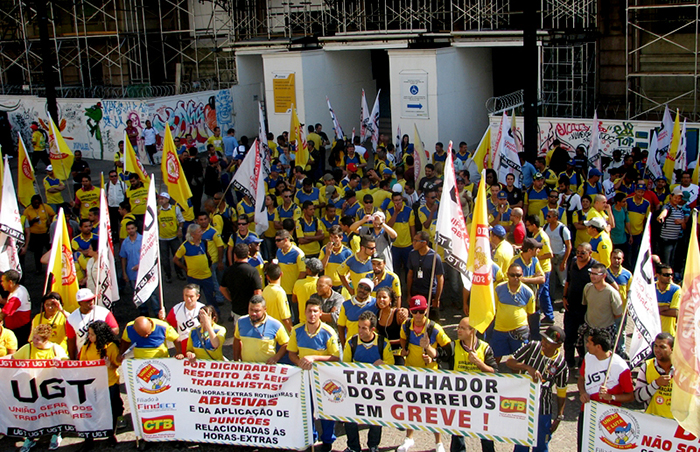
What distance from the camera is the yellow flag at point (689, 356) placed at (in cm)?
554

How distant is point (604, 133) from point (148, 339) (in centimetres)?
1302

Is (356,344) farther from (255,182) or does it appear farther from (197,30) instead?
(197,30)

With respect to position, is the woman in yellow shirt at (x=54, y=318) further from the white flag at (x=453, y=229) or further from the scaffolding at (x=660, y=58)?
the scaffolding at (x=660, y=58)

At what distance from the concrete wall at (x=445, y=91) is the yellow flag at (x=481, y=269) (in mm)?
13796

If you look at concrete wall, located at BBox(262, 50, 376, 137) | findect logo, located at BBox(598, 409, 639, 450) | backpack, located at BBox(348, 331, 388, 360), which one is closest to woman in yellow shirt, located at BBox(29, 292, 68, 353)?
backpack, located at BBox(348, 331, 388, 360)

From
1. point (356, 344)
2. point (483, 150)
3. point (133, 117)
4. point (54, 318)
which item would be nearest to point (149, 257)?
point (54, 318)

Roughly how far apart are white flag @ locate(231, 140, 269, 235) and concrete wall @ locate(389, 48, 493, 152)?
955cm

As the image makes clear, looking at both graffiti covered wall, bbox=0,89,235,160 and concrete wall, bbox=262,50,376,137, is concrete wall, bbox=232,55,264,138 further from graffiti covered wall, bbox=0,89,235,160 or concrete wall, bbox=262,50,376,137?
concrete wall, bbox=262,50,376,137

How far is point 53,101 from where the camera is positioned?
1902 centimetres

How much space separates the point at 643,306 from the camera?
266 inches

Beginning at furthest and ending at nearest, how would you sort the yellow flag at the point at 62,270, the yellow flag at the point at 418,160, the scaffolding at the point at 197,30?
1. the scaffolding at the point at 197,30
2. the yellow flag at the point at 418,160
3. the yellow flag at the point at 62,270

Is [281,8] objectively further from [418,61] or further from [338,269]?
[338,269]

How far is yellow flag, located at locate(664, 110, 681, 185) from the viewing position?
521 inches

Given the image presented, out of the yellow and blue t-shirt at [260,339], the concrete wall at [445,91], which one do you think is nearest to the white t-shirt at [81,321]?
the yellow and blue t-shirt at [260,339]
